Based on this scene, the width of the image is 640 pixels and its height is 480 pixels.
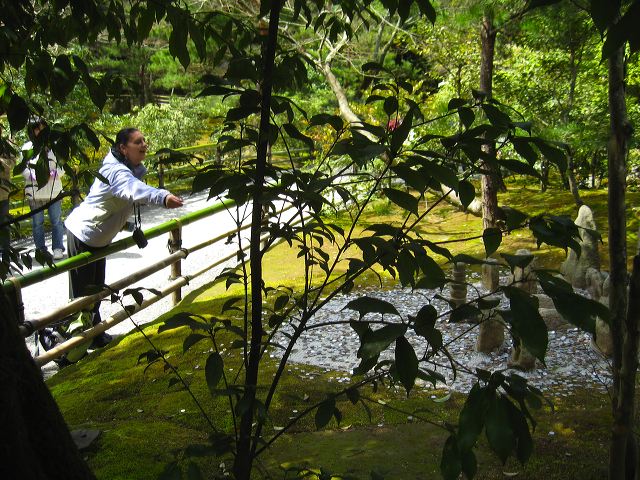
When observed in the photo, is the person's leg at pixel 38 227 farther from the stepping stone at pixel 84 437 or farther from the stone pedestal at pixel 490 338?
the stone pedestal at pixel 490 338

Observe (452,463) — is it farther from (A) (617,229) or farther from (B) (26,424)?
(A) (617,229)

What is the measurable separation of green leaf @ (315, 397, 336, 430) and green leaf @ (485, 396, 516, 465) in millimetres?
390

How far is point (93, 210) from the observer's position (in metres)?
3.95

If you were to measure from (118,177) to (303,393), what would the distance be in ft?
5.59

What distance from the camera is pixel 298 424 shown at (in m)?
2.75

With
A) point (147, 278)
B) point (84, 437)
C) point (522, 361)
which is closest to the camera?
point (84, 437)

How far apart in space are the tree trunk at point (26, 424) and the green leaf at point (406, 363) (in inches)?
24.0

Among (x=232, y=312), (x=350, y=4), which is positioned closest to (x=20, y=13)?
(x=350, y=4)

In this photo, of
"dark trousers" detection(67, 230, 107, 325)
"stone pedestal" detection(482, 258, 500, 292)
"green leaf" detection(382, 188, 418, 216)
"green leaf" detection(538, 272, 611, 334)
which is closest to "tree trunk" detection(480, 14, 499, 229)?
"stone pedestal" detection(482, 258, 500, 292)

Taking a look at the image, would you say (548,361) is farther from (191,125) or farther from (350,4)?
(191,125)

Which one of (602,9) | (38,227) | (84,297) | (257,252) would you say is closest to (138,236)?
(84,297)

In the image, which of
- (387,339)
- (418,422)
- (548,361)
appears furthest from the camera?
(548,361)

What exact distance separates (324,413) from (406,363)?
34cm

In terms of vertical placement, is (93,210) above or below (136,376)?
above
